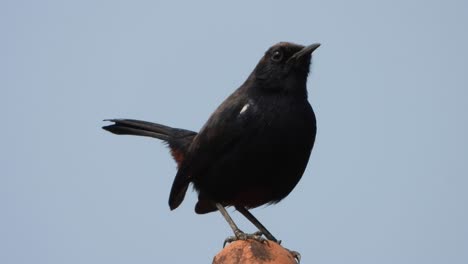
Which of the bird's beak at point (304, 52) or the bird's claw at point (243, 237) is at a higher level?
the bird's beak at point (304, 52)

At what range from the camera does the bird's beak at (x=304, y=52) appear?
6785 mm

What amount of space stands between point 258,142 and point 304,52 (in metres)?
1.01

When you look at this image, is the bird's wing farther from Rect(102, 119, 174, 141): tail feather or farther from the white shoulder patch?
Rect(102, 119, 174, 141): tail feather

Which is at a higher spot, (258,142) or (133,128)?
(133,128)

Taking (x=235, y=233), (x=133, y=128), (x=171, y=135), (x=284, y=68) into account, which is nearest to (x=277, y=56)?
(x=284, y=68)

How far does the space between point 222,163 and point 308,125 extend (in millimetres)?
780

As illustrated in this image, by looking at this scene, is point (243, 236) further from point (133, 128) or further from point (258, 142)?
point (133, 128)

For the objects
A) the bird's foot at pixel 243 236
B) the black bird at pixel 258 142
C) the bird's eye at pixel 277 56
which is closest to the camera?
the bird's foot at pixel 243 236

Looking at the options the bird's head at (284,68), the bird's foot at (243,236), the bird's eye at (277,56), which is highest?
the bird's eye at (277,56)

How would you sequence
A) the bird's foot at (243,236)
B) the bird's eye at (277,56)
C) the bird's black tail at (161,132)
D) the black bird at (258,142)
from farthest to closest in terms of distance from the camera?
the bird's black tail at (161,132)
the bird's eye at (277,56)
the black bird at (258,142)
the bird's foot at (243,236)

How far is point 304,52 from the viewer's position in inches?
268

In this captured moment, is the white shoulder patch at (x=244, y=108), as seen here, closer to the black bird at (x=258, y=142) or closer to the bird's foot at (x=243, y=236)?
the black bird at (x=258, y=142)

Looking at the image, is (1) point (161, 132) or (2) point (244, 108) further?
(1) point (161, 132)

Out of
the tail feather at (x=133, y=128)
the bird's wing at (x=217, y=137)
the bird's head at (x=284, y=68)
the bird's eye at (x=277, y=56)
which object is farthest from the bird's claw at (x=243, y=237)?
the tail feather at (x=133, y=128)
